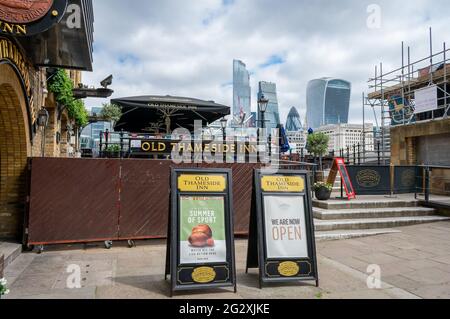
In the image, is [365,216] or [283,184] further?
[365,216]

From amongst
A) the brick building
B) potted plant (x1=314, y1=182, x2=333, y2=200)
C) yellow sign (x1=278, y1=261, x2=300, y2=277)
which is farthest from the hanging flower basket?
the brick building

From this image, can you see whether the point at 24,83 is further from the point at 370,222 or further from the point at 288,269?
the point at 370,222

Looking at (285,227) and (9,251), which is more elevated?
(285,227)

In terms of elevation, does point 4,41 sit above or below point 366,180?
above

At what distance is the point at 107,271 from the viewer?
18.0ft

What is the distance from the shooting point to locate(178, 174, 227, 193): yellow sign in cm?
479

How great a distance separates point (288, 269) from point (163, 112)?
23.1ft

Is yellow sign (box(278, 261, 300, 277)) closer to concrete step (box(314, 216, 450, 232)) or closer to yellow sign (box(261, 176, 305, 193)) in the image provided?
yellow sign (box(261, 176, 305, 193))

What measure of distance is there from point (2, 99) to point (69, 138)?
901 cm

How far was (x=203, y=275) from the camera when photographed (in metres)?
4.50

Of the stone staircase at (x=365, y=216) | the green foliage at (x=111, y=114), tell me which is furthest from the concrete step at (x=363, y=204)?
the green foliage at (x=111, y=114)

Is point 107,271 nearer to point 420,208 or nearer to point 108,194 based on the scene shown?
point 108,194

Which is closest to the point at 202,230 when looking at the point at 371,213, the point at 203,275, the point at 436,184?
the point at 203,275
